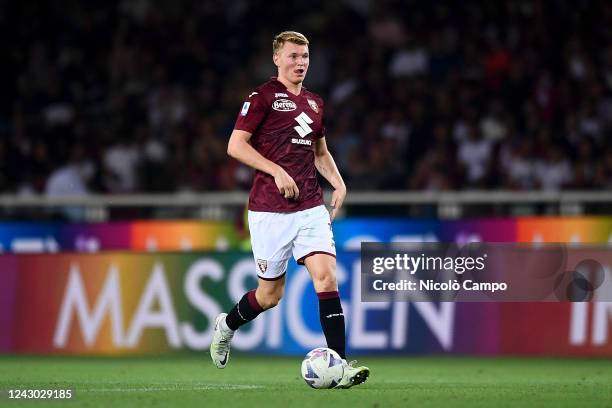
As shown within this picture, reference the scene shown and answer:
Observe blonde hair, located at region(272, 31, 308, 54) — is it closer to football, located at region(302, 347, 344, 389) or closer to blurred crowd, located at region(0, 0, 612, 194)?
football, located at region(302, 347, 344, 389)

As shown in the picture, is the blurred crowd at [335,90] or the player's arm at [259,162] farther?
the blurred crowd at [335,90]

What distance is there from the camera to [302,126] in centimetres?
863

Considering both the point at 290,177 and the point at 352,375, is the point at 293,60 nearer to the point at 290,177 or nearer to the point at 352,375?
the point at 290,177

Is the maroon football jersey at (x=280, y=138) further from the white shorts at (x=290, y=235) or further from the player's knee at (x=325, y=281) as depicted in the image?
the player's knee at (x=325, y=281)

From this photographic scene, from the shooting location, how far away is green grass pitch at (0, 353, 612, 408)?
785 cm

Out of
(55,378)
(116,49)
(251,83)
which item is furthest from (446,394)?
(116,49)

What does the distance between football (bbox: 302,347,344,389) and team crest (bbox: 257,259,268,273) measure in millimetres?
769

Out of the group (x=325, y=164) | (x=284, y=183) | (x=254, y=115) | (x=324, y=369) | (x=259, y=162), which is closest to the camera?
(x=324, y=369)

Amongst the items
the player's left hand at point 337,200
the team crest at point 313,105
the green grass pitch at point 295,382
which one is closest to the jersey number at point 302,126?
the team crest at point 313,105

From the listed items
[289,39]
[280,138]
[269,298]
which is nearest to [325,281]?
[269,298]

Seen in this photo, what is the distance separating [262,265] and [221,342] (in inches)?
35.9

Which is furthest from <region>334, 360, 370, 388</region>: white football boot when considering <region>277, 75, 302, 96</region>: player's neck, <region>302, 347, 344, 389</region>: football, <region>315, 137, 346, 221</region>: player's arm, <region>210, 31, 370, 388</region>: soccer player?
<region>277, 75, 302, 96</region>: player's neck

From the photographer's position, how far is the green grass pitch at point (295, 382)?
25.7 feet

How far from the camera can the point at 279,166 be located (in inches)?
332
